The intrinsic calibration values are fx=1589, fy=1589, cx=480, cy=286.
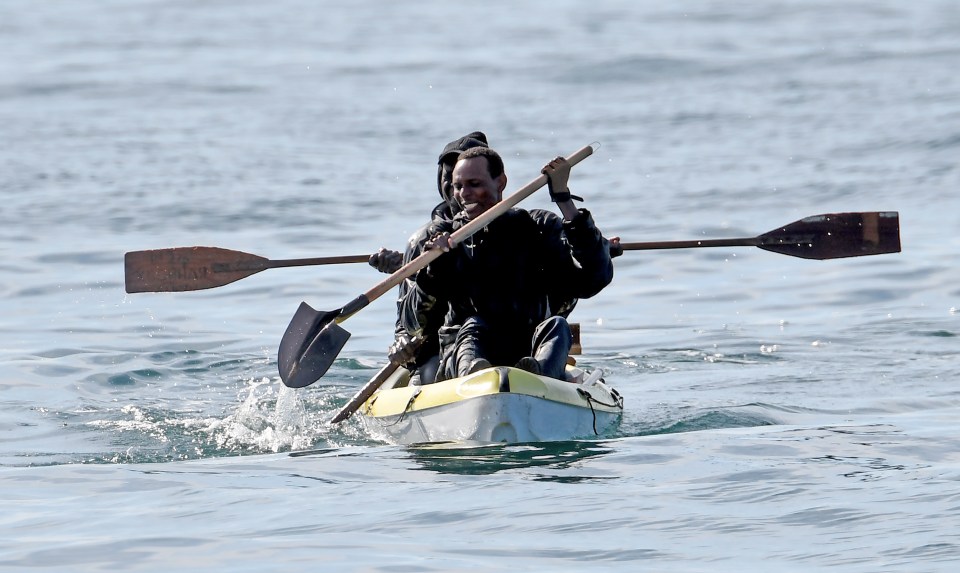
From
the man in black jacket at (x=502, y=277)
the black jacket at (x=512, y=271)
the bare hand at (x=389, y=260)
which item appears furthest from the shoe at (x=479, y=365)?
the bare hand at (x=389, y=260)

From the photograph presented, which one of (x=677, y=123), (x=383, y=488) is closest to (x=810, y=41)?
(x=677, y=123)

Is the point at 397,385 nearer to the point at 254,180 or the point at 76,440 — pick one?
the point at 76,440

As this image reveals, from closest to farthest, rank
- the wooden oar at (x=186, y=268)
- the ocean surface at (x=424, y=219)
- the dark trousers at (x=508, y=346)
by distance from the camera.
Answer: the ocean surface at (x=424, y=219)
the dark trousers at (x=508, y=346)
the wooden oar at (x=186, y=268)

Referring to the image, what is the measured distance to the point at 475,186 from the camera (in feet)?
26.6

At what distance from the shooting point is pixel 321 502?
662 centimetres

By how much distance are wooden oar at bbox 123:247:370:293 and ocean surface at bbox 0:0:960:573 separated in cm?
81

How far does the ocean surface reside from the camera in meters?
6.16

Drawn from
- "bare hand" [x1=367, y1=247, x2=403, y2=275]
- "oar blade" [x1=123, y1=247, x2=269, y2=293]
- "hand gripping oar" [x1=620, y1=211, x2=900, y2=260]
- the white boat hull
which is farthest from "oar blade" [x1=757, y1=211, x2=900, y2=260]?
"oar blade" [x1=123, y1=247, x2=269, y2=293]

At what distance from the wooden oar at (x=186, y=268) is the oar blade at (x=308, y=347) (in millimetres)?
1740

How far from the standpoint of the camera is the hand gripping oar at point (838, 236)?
10117mm

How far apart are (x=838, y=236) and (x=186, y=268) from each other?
420 centimetres

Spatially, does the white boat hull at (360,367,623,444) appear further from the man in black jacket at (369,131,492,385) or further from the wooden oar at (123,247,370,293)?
the wooden oar at (123,247,370,293)

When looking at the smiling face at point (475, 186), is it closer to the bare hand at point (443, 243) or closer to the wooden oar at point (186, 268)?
the bare hand at point (443, 243)

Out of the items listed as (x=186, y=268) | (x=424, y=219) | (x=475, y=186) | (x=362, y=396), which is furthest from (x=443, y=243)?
(x=424, y=219)
